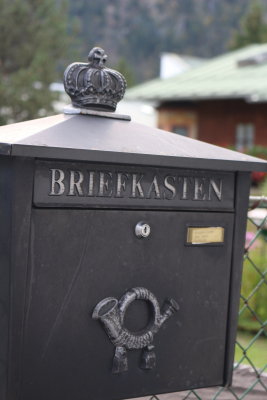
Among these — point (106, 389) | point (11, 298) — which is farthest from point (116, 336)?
point (11, 298)

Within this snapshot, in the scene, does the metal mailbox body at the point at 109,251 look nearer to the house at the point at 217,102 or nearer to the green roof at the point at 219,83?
the green roof at the point at 219,83

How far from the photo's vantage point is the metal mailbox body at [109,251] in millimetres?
1854

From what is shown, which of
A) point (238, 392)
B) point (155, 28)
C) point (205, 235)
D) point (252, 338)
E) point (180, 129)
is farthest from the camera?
point (155, 28)

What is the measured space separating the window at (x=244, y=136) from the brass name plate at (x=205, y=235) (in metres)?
18.8

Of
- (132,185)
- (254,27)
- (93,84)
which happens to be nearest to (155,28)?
(254,27)

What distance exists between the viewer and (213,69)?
2283 cm

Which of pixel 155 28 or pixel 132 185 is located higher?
pixel 155 28

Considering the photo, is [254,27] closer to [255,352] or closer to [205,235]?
[255,352]

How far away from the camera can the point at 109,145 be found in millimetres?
1926

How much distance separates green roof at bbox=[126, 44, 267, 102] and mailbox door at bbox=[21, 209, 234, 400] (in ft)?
52.3

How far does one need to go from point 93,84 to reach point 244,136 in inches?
760

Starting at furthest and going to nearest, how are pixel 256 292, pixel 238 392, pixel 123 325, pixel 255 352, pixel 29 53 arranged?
pixel 29 53, pixel 256 292, pixel 255 352, pixel 238 392, pixel 123 325

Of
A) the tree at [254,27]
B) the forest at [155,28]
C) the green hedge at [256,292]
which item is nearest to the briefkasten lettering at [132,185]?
the green hedge at [256,292]

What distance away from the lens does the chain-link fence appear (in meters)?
2.87
